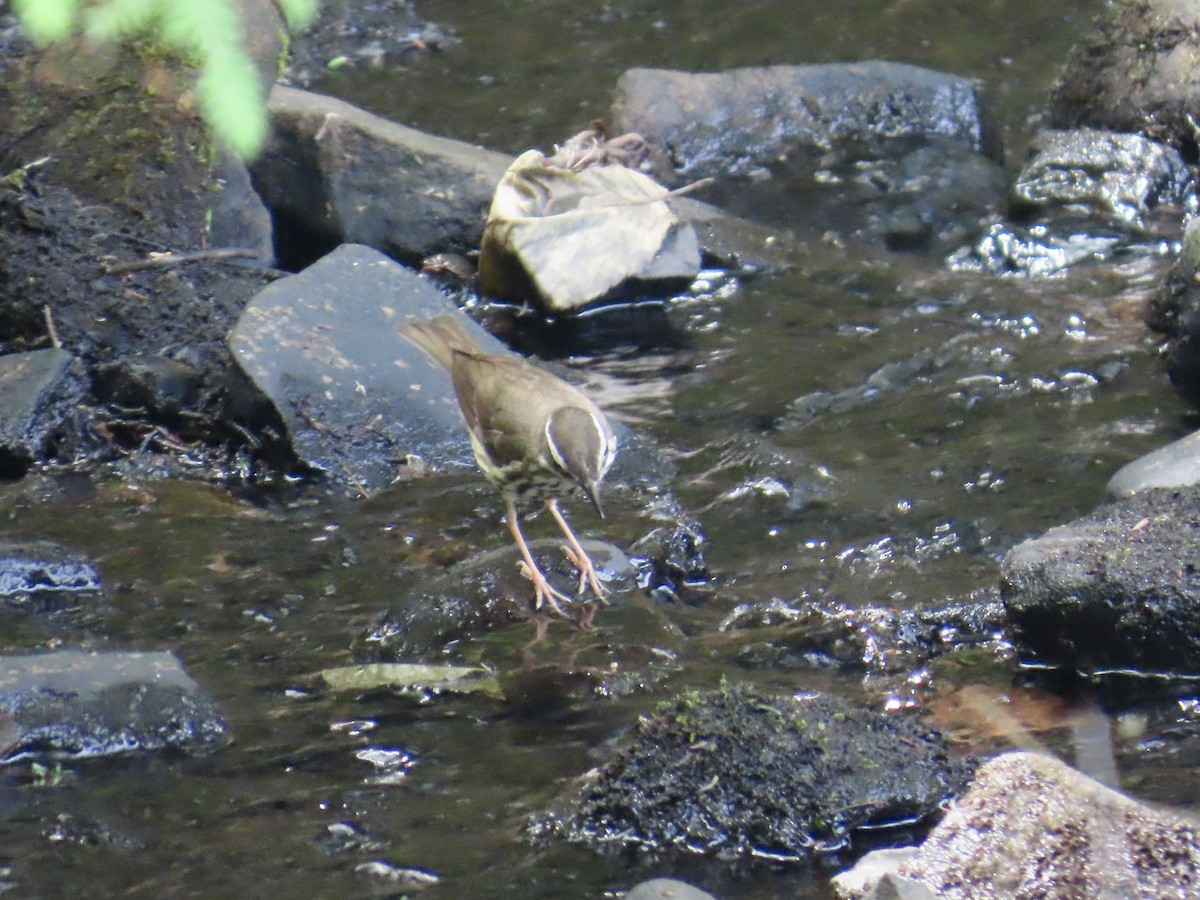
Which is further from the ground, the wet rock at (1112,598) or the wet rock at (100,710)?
the wet rock at (100,710)

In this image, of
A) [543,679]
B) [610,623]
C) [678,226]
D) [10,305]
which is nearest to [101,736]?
[543,679]

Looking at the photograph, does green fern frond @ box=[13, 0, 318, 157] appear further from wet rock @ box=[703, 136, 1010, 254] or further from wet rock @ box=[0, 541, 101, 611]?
wet rock @ box=[703, 136, 1010, 254]

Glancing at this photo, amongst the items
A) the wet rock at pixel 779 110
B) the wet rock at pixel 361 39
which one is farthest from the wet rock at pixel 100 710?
the wet rock at pixel 361 39

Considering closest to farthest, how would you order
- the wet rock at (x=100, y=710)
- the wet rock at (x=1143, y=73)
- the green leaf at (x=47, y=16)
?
the green leaf at (x=47, y=16), the wet rock at (x=100, y=710), the wet rock at (x=1143, y=73)

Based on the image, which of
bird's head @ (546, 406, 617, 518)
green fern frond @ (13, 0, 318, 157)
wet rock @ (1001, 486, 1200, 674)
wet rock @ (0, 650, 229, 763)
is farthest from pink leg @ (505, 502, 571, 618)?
green fern frond @ (13, 0, 318, 157)

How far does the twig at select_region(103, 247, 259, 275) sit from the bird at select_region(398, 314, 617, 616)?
88.7 inches

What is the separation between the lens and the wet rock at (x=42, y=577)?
19.8 feet

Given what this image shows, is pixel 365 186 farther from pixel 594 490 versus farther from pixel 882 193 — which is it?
pixel 594 490

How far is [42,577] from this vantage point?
6.13 m

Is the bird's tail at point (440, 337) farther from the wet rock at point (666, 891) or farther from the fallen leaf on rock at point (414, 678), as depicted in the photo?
the wet rock at point (666, 891)

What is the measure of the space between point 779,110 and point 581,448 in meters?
7.33

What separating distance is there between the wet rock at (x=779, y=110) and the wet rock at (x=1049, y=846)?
8.62m

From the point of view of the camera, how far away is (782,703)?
4402 mm

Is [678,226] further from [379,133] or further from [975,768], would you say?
[975,768]
